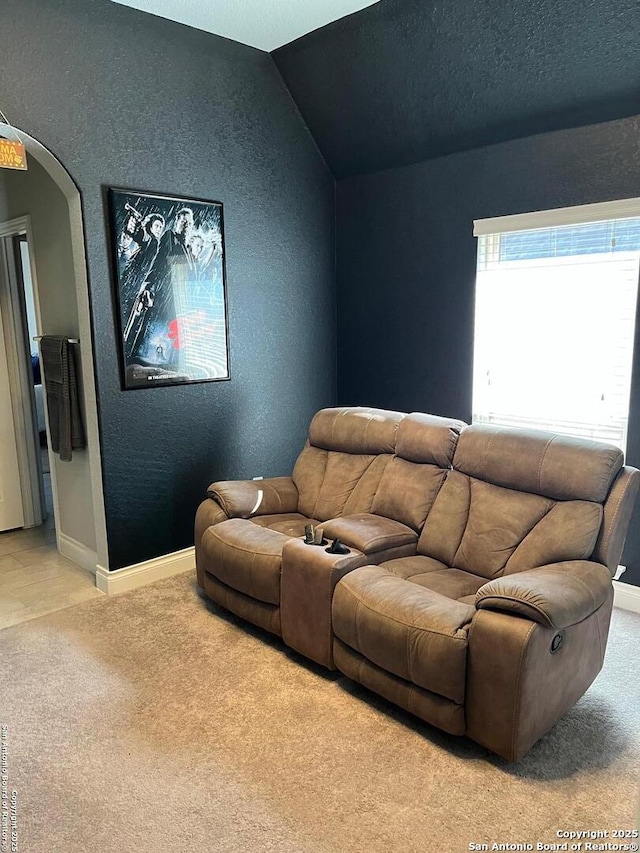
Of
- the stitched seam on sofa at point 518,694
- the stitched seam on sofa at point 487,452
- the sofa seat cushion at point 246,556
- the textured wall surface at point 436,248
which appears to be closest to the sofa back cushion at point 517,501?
the stitched seam on sofa at point 487,452

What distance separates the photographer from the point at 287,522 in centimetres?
342

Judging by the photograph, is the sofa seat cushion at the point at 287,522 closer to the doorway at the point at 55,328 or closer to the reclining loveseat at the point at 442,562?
the reclining loveseat at the point at 442,562

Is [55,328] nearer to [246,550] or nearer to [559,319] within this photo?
[246,550]

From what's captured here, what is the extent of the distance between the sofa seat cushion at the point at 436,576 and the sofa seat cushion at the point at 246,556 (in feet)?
1.67

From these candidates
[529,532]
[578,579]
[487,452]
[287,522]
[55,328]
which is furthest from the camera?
[55,328]

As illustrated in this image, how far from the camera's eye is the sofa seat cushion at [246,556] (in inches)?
113

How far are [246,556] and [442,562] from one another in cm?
90

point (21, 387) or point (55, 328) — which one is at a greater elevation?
point (55, 328)

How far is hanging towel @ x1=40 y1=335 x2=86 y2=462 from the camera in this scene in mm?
3555

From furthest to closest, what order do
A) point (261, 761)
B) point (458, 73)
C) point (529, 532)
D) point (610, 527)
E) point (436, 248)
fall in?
1. point (436, 248)
2. point (458, 73)
3. point (529, 532)
4. point (610, 527)
5. point (261, 761)

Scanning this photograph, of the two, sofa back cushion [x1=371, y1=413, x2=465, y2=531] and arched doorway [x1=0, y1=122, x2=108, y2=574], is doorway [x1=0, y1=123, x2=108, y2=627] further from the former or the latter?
sofa back cushion [x1=371, y1=413, x2=465, y2=531]

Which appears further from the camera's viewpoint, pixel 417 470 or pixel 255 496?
pixel 255 496

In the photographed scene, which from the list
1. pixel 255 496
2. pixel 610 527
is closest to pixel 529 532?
pixel 610 527

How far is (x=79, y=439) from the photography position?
142 inches
